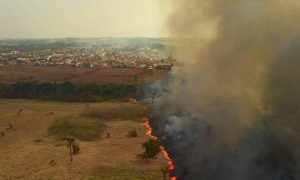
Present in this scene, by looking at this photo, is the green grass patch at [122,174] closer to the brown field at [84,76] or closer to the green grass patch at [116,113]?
the green grass patch at [116,113]

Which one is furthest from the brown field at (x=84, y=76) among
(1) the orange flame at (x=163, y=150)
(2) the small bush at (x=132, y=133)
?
(2) the small bush at (x=132, y=133)

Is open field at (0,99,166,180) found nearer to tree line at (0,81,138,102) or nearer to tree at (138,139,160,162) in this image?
tree at (138,139,160,162)

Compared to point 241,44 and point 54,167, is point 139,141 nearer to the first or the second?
point 54,167

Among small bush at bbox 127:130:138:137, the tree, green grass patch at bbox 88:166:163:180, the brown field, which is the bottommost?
the brown field

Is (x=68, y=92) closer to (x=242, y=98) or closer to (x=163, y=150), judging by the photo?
(x=163, y=150)

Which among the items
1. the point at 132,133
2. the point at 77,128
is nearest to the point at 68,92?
the point at 77,128

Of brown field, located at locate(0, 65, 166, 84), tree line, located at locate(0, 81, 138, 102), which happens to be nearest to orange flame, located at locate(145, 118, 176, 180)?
tree line, located at locate(0, 81, 138, 102)
